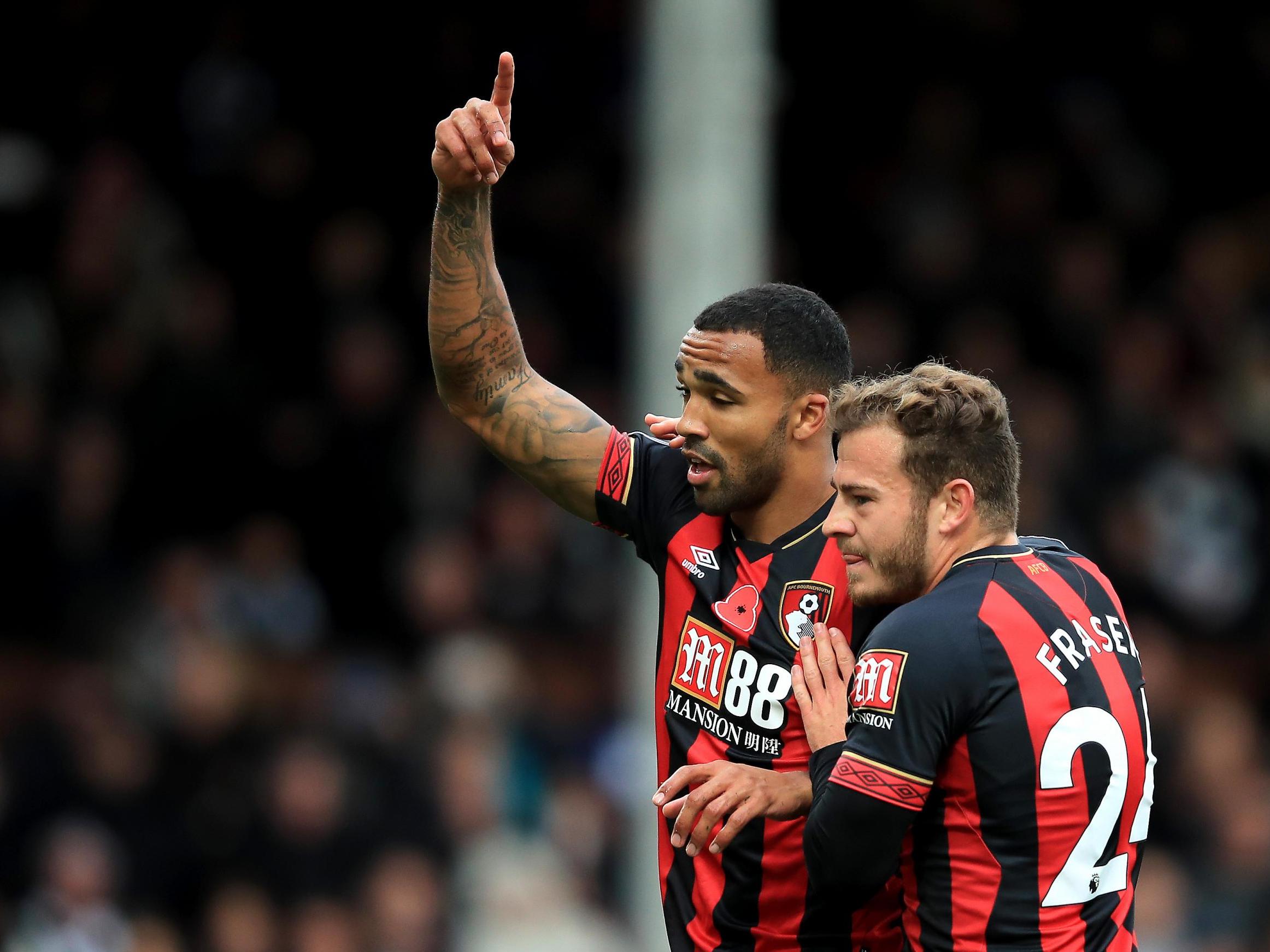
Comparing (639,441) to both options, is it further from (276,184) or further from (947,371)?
(276,184)

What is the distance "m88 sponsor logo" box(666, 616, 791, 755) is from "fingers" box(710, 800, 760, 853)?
0.19 metres

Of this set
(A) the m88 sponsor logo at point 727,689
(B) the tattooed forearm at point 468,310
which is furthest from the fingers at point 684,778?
(B) the tattooed forearm at point 468,310

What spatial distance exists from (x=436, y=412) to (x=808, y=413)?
6106mm

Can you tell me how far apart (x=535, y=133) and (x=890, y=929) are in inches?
320

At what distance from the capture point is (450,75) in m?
10.8

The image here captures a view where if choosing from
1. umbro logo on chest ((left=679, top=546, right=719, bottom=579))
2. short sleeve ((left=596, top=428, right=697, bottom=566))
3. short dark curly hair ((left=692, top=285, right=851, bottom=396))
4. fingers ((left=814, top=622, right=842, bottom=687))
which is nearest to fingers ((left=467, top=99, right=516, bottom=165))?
short dark curly hair ((left=692, top=285, right=851, bottom=396))

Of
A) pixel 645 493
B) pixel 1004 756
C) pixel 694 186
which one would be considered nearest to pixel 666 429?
pixel 645 493

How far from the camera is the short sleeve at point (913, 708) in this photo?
10.4 ft

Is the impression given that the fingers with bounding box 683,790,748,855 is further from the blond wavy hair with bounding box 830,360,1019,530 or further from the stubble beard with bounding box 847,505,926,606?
the blond wavy hair with bounding box 830,360,1019,530

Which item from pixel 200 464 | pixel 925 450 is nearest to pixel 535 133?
pixel 200 464

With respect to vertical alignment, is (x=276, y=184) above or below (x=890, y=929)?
above

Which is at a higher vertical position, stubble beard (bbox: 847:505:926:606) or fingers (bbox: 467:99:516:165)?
fingers (bbox: 467:99:516:165)

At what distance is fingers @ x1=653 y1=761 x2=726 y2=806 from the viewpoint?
3492 mm

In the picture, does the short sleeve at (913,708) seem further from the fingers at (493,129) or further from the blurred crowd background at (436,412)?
the blurred crowd background at (436,412)
